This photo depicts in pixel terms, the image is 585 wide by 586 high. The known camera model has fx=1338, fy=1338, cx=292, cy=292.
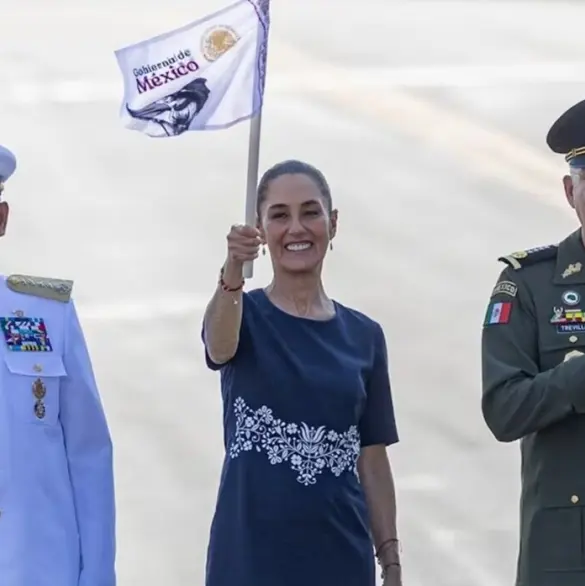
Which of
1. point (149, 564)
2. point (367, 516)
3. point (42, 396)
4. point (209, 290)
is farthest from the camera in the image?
point (209, 290)

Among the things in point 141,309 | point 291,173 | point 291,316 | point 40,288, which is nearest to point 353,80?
point 141,309

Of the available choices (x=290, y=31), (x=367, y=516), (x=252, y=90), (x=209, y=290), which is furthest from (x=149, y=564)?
(x=290, y=31)

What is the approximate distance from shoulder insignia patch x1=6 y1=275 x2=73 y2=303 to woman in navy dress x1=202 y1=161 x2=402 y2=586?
0.76 feet

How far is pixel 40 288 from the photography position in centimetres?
206

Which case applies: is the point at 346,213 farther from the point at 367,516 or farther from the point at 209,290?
the point at 367,516

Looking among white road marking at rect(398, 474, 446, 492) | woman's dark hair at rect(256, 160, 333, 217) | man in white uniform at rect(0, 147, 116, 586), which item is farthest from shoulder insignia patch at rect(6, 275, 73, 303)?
white road marking at rect(398, 474, 446, 492)

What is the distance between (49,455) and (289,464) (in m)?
0.36

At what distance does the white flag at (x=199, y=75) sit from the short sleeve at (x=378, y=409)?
0.46 m

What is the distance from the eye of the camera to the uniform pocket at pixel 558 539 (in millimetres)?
2006

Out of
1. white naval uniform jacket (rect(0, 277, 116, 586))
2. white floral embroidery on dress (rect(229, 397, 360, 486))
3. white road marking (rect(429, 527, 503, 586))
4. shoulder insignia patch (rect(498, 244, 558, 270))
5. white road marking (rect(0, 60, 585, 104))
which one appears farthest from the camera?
white road marking (rect(0, 60, 585, 104))

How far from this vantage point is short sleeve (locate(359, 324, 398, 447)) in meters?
2.16

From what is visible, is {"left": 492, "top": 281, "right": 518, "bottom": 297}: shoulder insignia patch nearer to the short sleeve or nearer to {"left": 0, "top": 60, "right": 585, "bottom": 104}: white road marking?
the short sleeve

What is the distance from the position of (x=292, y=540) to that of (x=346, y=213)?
1.21 m

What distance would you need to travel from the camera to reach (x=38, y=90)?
3104 millimetres
